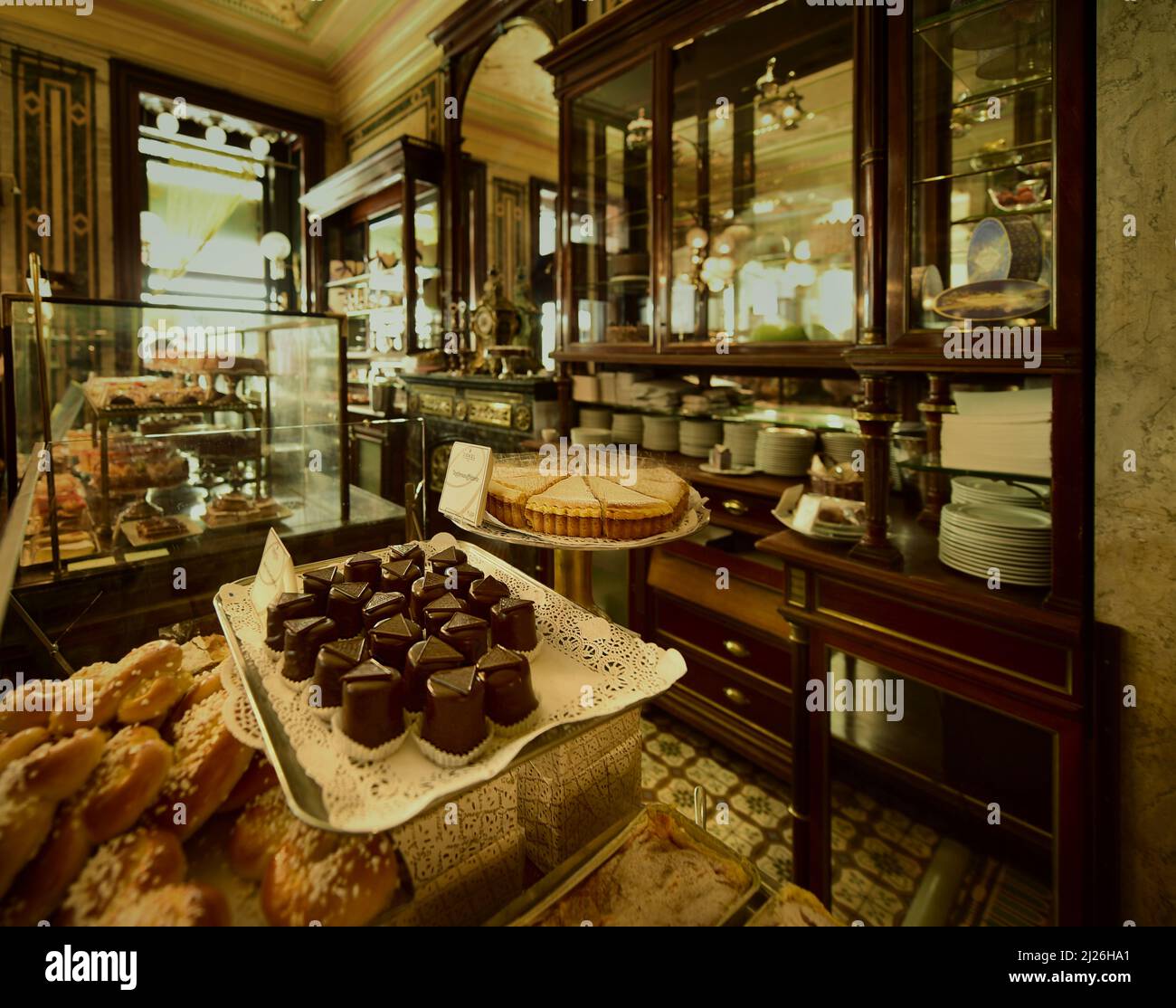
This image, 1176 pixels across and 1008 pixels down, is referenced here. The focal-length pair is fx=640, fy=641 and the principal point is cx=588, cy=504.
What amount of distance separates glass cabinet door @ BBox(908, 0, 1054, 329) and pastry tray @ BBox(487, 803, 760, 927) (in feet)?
4.16

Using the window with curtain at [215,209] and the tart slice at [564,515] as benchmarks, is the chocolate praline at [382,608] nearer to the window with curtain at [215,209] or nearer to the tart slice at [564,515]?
the tart slice at [564,515]

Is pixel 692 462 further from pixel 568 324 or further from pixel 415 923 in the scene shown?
pixel 415 923

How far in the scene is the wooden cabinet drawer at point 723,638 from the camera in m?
2.34

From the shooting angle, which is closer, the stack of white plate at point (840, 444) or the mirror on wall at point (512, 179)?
the stack of white plate at point (840, 444)

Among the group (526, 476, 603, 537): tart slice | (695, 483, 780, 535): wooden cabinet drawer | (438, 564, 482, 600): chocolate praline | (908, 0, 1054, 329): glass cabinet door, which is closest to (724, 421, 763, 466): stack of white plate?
(695, 483, 780, 535): wooden cabinet drawer

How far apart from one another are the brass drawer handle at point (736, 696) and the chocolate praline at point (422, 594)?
180 cm

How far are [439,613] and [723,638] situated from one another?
1861mm

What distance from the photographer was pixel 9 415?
2.13 metres

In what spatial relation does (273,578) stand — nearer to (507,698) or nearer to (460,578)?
(460,578)

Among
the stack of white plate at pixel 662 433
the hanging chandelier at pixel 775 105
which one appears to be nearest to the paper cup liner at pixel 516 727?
the stack of white plate at pixel 662 433

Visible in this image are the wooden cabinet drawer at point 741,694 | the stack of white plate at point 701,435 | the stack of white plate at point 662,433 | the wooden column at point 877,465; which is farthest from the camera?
the stack of white plate at point 662,433

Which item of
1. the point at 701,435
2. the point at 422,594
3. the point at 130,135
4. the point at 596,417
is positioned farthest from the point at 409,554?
the point at 130,135

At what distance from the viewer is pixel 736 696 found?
8.16 ft
